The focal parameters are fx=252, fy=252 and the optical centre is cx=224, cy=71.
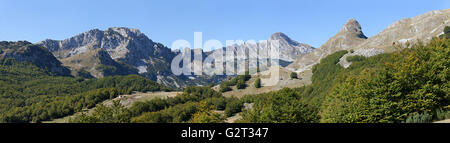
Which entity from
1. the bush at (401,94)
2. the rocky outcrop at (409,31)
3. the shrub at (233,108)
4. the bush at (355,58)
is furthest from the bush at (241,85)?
the bush at (401,94)

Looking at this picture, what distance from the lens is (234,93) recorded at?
493 feet

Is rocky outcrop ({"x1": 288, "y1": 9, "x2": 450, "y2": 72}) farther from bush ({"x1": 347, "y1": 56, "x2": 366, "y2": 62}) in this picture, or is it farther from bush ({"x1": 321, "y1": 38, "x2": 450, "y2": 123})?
bush ({"x1": 321, "y1": 38, "x2": 450, "y2": 123})

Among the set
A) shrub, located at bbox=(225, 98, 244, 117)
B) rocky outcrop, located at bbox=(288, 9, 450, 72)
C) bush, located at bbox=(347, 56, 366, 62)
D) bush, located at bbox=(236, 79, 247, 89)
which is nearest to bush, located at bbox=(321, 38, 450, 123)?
shrub, located at bbox=(225, 98, 244, 117)

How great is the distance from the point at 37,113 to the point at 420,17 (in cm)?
26405

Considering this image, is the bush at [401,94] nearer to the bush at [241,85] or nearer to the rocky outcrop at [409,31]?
the rocky outcrop at [409,31]

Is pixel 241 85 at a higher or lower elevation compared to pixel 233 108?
higher

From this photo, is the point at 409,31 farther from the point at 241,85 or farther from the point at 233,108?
the point at 233,108

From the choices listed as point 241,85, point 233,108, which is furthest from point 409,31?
point 233,108

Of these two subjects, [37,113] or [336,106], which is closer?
[336,106]

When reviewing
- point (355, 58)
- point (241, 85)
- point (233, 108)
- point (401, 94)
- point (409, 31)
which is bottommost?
point (233, 108)
